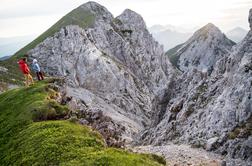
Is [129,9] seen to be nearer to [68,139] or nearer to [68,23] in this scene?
[68,23]

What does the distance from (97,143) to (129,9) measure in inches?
6769

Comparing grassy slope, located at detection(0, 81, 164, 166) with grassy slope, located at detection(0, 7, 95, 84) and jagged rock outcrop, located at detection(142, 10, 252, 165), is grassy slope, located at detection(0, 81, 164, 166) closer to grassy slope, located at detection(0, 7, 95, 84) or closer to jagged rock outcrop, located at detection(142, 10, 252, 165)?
jagged rock outcrop, located at detection(142, 10, 252, 165)

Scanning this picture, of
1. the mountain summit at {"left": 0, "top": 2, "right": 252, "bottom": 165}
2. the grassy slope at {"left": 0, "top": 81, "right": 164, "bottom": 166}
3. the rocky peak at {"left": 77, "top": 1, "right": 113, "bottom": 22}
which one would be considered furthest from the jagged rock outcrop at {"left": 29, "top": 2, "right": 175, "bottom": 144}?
the grassy slope at {"left": 0, "top": 81, "right": 164, "bottom": 166}

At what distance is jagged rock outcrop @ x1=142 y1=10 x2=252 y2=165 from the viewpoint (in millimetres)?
40250

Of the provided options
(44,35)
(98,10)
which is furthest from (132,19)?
(44,35)

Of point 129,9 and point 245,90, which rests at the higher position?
point 129,9

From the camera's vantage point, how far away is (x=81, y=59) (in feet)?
458

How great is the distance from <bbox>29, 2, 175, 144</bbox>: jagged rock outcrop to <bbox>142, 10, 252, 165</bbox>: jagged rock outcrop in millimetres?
45648

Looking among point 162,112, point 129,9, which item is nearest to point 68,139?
point 162,112

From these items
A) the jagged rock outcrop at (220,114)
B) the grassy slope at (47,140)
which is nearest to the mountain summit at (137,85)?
the jagged rock outcrop at (220,114)

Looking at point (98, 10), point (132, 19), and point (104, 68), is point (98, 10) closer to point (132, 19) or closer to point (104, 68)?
point (132, 19)

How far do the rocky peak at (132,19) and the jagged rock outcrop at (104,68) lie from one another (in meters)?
12.7

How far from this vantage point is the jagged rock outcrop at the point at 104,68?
426 ft

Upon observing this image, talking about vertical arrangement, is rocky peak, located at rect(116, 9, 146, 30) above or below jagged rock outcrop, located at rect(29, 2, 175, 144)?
above
